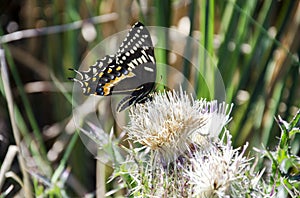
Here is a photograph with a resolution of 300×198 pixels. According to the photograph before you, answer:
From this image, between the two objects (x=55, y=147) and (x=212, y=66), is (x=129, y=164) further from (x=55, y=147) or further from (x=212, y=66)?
(x=55, y=147)

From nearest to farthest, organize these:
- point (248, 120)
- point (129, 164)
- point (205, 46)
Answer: point (129, 164) < point (205, 46) < point (248, 120)

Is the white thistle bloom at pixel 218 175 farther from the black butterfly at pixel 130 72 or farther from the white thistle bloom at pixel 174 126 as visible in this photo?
the black butterfly at pixel 130 72

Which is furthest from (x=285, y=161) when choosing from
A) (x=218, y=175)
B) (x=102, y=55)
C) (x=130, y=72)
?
(x=102, y=55)

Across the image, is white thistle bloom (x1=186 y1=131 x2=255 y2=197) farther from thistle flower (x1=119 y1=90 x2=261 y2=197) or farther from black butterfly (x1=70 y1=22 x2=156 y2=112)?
black butterfly (x1=70 y1=22 x2=156 y2=112)

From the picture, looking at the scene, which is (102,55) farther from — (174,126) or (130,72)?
(174,126)

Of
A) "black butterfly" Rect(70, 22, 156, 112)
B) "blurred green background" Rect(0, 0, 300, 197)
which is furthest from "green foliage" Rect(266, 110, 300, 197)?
"blurred green background" Rect(0, 0, 300, 197)

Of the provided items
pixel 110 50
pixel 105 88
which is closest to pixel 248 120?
pixel 110 50
